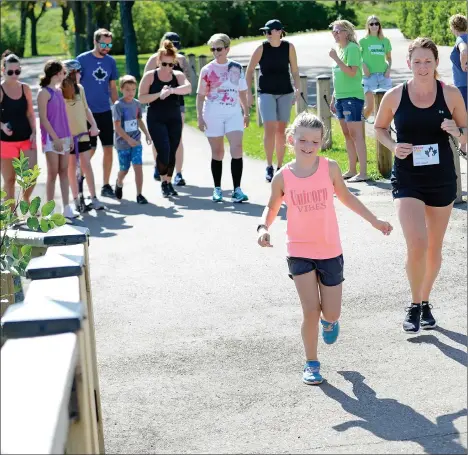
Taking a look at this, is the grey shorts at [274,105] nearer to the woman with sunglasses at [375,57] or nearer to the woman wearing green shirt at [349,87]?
the woman wearing green shirt at [349,87]

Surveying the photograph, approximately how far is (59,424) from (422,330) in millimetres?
5030

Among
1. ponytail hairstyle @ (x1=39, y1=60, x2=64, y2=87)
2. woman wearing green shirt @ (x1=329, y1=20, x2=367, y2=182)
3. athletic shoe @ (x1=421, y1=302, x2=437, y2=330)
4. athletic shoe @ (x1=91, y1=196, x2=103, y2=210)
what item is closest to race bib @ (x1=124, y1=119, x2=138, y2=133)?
athletic shoe @ (x1=91, y1=196, x2=103, y2=210)

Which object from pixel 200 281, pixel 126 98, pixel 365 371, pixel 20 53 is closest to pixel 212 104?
pixel 126 98

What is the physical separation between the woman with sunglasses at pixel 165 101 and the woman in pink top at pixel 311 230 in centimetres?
633

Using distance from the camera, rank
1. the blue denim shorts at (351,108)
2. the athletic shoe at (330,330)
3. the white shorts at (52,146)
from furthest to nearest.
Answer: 1. the blue denim shorts at (351,108)
2. the white shorts at (52,146)
3. the athletic shoe at (330,330)

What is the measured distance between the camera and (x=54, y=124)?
11.9 meters

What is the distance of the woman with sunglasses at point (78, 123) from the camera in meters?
12.2

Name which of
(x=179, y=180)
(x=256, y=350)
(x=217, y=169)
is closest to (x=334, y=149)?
(x=179, y=180)

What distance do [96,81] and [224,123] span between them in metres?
1.78

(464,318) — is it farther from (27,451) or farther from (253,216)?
(27,451)

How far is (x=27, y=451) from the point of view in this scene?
8.08 feet

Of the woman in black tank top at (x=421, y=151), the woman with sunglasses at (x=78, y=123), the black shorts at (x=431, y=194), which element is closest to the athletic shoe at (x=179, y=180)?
the woman with sunglasses at (x=78, y=123)

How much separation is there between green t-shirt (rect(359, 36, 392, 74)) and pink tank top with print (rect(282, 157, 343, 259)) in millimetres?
8689

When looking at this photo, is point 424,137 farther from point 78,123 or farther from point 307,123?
point 78,123
